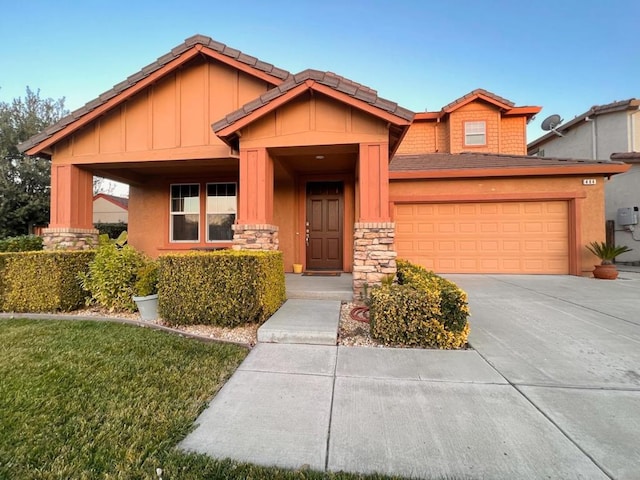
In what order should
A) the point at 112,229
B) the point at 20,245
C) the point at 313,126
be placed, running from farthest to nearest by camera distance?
1. the point at 112,229
2. the point at 20,245
3. the point at 313,126

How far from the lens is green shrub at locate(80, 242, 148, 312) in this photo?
4484 millimetres

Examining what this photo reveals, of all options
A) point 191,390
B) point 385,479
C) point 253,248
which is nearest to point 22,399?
point 191,390

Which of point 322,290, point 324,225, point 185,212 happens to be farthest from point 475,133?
point 185,212

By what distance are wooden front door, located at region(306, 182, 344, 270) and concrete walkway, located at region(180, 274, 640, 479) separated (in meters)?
4.85

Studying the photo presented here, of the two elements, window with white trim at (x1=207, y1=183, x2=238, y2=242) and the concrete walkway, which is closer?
the concrete walkway

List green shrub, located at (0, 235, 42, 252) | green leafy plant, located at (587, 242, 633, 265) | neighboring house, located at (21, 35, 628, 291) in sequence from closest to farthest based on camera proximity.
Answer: neighboring house, located at (21, 35, 628, 291) → green shrub, located at (0, 235, 42, 252) → green leafy plant, located at (587, 242, 633, 265)

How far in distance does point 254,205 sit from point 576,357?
5074mm

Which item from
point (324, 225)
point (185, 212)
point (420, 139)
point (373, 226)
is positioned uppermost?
point (420, 139)

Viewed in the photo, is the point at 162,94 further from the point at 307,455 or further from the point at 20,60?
the point at 20,60

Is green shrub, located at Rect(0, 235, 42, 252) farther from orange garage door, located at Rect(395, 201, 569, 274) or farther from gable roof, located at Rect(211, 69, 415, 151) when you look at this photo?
orange garage door, located at Rect(395, 201, 569, 274)

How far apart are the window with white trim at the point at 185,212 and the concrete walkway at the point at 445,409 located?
618cm

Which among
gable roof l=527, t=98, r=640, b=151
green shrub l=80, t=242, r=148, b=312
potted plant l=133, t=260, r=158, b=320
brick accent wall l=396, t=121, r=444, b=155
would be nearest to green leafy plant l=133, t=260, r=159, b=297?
potted plant l=133, t=260, r=158, b=320

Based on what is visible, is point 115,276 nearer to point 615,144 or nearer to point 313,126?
point 313,126

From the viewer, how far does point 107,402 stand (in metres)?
2.22
